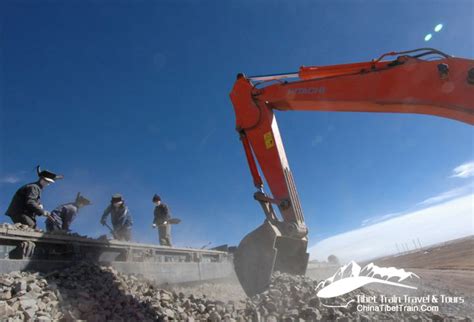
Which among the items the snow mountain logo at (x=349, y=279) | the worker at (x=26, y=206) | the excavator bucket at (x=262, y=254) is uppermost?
the worker at (x=26, y=206)

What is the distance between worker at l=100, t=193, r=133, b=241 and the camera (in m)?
8.33

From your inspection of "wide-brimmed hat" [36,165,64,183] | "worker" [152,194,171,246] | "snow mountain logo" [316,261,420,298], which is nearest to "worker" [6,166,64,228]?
"wide-brimmed hat" [36,165,64,183]

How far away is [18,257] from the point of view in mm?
4910

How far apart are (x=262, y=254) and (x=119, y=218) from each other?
5.01 m

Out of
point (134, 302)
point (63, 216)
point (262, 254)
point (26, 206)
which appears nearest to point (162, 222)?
point (63, 216)

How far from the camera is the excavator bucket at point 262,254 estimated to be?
183 inches

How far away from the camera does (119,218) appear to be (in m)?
8.38

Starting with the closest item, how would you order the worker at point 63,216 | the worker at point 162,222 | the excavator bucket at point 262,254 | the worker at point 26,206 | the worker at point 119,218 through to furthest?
the excavator bucket at point 262,254 → the worker at point 26,206 → the worker at point 63,216 → the worker at point 119,218 → the worker at point 162,222

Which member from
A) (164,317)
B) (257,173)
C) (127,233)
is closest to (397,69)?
(257,173)

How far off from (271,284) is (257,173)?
71.2 inches

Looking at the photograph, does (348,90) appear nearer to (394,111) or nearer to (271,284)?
(394,111)

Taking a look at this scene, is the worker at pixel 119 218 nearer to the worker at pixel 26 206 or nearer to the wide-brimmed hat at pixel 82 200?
the wide-brimmed hat at pixel 82 200

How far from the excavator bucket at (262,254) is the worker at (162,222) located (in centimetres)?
483

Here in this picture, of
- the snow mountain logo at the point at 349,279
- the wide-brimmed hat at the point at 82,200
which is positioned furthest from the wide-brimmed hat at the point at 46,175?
the snow mountain logo at the point at 349,279
